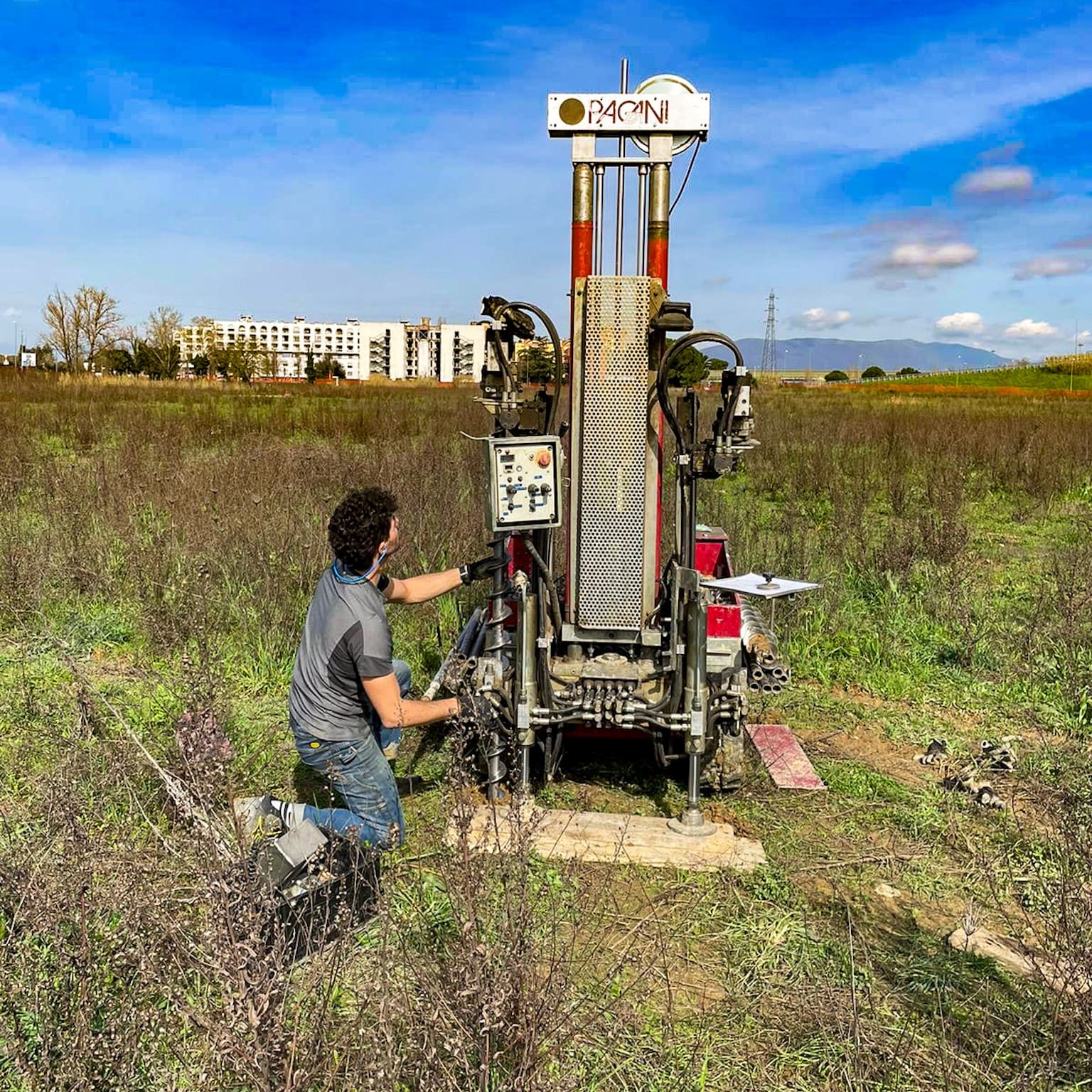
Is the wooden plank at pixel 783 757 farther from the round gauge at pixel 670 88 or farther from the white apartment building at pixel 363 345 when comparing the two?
the white apartment building at pixel 363 345

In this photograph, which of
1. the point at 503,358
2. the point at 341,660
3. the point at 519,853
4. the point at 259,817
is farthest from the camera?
the point at 503,358

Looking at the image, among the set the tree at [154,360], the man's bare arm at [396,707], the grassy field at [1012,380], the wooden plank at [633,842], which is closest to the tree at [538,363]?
the man's bare arm at [396,707]

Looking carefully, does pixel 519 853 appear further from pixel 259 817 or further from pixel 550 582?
pixel 550 582

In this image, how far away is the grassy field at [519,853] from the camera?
2.22m

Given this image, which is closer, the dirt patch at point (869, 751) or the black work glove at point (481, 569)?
the black work glove at point (481, 569)

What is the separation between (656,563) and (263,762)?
7.17 feet

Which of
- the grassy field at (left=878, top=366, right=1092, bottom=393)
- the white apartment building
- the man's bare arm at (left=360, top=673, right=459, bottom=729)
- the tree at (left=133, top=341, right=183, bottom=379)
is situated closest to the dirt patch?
the man's bare arm at (left=360, top=673, right=459, bottom=729)

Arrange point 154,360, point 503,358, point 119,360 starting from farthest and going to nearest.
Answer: point 119,360, point 154,360, point 503,358

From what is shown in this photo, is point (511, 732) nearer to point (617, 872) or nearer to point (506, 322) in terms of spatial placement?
point (617, 872)

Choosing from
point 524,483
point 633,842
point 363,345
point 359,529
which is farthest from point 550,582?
point 363,345

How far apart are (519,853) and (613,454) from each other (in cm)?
193

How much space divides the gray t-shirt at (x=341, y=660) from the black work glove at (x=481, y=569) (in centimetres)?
65

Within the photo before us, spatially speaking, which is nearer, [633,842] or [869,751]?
[633,842]

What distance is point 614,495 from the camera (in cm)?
389
